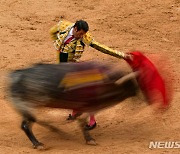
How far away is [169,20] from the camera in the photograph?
13.4 m

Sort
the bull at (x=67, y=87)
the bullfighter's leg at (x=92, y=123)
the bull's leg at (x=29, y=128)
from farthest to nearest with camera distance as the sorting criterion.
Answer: the bullfighter's leg at (x=92, y=123), the bull's leg at (x=29, y=128), the bull at (x=67, y=87)

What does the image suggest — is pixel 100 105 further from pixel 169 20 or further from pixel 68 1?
pixel 68 1

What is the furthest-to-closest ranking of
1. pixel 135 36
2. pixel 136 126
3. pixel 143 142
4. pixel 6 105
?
pixel 135 36 < pixel 6 105 < pixel 136 126 < pixel 143 142

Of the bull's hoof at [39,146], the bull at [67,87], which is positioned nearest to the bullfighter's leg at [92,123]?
the bull at [67,87]

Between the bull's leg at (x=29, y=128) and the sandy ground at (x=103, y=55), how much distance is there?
0.11 meters

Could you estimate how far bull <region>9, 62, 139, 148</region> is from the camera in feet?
27.0

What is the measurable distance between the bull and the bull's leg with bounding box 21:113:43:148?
1 centimetres

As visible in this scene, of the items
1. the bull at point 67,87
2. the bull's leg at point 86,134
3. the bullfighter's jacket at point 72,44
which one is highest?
the bullfighter's jacket at point 72,44

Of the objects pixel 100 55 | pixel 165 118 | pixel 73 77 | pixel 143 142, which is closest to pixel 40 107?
pixel 73 77

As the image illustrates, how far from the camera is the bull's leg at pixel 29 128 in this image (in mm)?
8406

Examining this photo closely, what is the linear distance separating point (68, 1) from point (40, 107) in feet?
21.1

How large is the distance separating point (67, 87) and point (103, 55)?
12.6 feet

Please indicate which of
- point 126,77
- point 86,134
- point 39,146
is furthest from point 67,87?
point 39,146

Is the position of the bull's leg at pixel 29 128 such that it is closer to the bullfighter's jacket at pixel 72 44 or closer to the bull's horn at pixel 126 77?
the bullfighter's jacket at pixel 72 44
